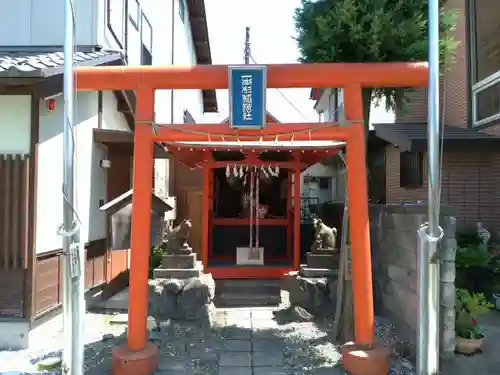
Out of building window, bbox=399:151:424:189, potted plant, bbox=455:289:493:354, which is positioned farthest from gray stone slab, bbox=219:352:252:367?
building window, bbox=399:151:424:189

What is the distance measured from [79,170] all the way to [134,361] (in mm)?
4097

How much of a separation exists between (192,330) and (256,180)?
184 inches

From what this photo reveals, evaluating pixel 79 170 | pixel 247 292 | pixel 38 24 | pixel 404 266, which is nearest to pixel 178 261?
pixel 247 292

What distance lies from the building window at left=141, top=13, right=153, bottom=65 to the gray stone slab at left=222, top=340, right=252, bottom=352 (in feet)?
27.1

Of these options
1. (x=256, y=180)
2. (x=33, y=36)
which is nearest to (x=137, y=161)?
(x=33, y=36)

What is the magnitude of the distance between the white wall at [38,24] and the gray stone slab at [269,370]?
22.3 feet

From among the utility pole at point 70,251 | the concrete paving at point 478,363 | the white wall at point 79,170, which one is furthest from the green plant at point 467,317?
the white wall at point 79,170

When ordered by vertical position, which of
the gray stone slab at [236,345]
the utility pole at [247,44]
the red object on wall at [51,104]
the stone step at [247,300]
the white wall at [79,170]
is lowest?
the gray stone slab at [236,345]

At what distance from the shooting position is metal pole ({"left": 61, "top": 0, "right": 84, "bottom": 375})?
4.50 metres

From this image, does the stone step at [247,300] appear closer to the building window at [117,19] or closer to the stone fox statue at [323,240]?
the stone fox statue at [323,240]

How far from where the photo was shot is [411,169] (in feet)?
38.8

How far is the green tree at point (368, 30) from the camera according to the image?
6398 mm

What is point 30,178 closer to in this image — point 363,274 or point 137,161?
point 137,161

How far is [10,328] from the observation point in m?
6.66
